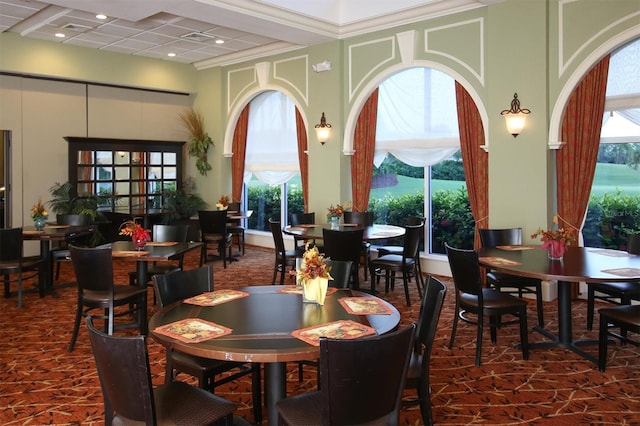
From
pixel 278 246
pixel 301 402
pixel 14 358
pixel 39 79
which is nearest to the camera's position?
pixel 301 402

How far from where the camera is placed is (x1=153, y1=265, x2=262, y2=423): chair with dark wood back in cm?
300

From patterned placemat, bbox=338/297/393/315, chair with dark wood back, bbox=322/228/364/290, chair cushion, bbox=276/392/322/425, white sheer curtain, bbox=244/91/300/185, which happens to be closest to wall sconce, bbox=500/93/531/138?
chair with dark wood back, bbox=322/228/364/290

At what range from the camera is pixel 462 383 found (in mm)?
3918

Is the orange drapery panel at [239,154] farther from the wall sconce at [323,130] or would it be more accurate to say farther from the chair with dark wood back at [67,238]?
the chair with dark wood back at [67,238]

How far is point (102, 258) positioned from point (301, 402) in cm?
270

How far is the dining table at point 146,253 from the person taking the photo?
193 inches

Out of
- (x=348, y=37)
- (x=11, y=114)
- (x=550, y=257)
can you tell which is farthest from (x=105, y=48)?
(x=550, y=257)

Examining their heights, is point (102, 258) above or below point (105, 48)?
below

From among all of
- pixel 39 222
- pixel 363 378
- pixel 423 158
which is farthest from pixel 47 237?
pixel 363 378

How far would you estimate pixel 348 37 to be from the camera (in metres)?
8.20

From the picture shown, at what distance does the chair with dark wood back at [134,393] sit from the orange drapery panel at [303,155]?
688 centimetres

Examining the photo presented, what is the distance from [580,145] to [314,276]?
4.43m

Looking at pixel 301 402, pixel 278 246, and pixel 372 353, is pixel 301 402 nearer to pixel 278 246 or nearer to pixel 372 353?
pixel 372 353

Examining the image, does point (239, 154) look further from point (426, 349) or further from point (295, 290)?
point (426, 349)
